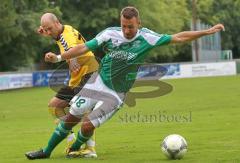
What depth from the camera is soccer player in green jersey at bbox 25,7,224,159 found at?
8.93 meters

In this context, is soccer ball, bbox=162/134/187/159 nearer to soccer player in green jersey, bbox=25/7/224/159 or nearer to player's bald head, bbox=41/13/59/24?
soccer player in green jersey, bbox=25/7/224/159

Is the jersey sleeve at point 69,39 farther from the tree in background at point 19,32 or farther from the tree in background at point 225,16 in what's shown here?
the tree in background at point 225,16

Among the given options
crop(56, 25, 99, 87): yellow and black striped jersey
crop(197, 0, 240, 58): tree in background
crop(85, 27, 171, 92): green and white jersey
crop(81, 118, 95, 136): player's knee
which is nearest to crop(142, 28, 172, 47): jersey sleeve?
crop(85, 27, 171, 92): green and white jersey

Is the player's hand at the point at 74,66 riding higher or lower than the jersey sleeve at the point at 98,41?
lower

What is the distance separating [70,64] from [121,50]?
60.2 inches

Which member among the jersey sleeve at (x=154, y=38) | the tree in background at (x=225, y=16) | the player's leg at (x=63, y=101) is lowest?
the tree in background at (x=225, y=16)

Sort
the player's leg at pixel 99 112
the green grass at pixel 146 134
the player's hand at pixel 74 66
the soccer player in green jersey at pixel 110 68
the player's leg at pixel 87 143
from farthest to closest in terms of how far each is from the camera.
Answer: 1. the player's hand at pixel 74 66
2. the player's leg at pixel 87 143
3. the green grass at pixel 146 134
4. the player's leg at pixel 99 112
5. the soccer player in green jersey at pixel 110 68

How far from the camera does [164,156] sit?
9531 millimetres

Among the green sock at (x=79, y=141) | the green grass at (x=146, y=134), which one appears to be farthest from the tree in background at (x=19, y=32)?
the green sock at (x=79, y=141)

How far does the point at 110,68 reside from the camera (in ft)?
31.0

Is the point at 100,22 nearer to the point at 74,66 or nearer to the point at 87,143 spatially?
the point at 74,66

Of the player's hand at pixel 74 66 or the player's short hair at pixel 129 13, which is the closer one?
the player's short hair at pixel 129 13

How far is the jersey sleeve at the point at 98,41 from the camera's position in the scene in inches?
355

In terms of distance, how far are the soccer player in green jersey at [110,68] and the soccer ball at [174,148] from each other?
3.31 feet
